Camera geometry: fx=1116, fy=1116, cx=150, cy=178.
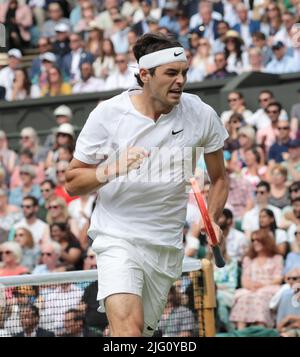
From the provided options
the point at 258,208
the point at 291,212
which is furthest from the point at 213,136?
the point at 258,208

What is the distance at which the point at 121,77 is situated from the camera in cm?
1706

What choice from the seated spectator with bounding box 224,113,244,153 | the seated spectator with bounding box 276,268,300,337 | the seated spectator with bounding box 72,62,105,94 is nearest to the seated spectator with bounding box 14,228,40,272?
the seated spectator with bounding box 224,113,244,153

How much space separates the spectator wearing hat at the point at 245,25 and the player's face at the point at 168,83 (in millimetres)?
8896

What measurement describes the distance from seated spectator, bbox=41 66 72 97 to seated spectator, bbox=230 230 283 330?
7.08 meters

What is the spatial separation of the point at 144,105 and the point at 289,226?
206 inches

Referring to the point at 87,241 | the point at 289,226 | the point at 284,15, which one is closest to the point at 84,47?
the point at 284,15

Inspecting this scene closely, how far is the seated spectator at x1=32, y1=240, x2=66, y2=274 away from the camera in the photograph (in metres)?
13.1

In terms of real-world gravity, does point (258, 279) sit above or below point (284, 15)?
below

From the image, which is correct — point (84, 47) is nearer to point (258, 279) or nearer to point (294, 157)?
point (294, 157)

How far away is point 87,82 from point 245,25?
304cm

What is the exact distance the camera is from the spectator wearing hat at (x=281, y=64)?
51.1 feet

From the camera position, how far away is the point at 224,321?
1161 centimetres

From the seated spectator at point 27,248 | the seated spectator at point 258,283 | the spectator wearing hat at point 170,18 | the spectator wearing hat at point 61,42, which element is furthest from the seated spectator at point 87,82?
the seated spectator at point 258,283

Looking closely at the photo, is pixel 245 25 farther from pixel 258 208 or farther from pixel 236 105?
pixel 258 208
